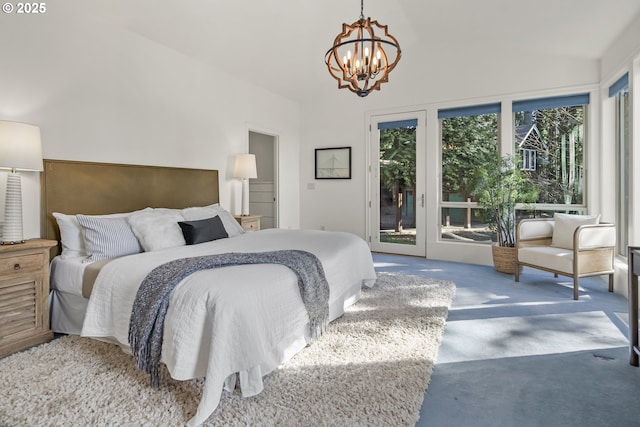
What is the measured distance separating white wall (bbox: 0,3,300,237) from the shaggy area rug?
136cm

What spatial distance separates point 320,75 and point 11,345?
504cm

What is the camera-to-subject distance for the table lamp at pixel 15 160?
8.07ft

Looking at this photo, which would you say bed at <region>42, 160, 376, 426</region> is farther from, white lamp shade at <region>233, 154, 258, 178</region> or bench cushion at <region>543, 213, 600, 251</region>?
bench cushion at <region>543, 213, 600, 251</region>

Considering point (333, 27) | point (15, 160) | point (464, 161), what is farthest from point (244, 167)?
point (464, 161)

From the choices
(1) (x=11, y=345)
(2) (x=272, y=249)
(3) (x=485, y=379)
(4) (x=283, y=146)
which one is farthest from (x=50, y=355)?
(4) (x=283, y=146)

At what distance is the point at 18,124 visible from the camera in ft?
8.29

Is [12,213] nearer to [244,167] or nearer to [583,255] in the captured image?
[244,167]

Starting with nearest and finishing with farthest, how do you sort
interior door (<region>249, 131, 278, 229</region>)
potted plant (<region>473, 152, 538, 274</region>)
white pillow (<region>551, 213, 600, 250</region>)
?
white pillow (<region>551, 213, 600, 250</region>) < potted plant (<region>473, 152, 538, 274</region>) < interior door (<region>249, 131, 278, 229</region>)

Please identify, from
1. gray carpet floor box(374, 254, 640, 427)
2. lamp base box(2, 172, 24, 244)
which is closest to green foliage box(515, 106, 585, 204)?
gray carpet floor box(374, 254, 640, 427)

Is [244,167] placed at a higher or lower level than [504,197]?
higher

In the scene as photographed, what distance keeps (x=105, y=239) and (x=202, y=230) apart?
2.53 ft

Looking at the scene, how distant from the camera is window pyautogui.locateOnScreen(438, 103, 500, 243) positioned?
5.14 metres

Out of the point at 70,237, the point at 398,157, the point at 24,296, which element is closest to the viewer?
the point at 24,296

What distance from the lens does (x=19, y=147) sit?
2.51 metres
